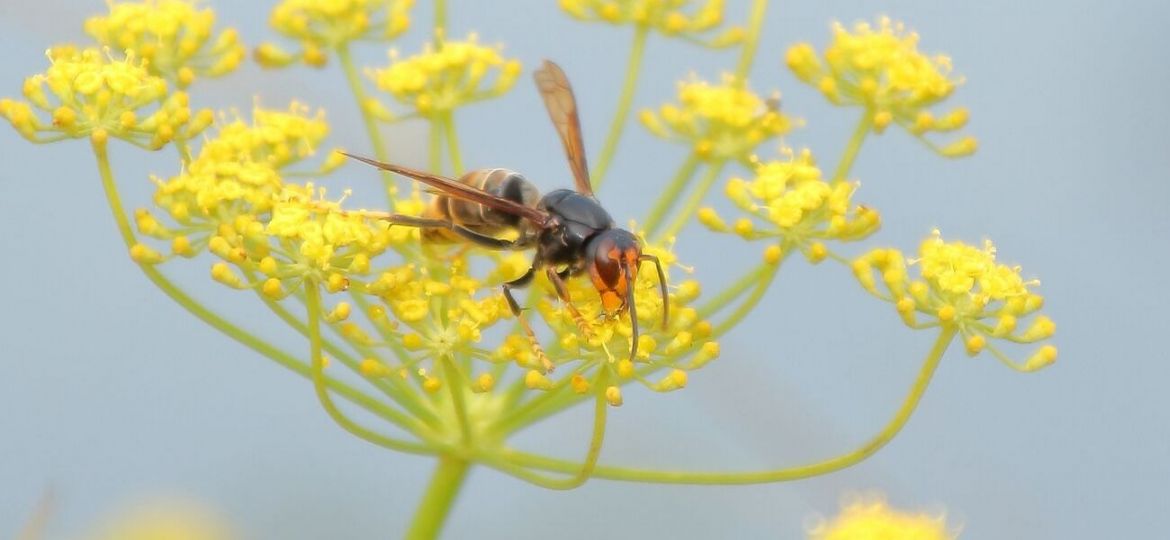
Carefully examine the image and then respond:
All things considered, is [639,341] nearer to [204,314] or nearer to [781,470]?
[781,470]

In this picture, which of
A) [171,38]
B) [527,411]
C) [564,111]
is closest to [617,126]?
[564,111]

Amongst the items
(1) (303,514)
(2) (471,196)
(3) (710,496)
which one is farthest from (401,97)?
(3) (710,496)

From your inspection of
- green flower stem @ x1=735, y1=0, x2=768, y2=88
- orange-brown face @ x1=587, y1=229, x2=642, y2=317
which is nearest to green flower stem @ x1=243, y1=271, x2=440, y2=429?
orange-brown face @ x1=587, y1=229, x2=642, y2=317

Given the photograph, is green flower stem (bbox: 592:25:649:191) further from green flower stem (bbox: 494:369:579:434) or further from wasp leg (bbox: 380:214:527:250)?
green flower stem (bbox: 494:369:579:434)

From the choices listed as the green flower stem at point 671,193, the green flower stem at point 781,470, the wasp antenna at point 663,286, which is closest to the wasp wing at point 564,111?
the green flower stem at point 671,193

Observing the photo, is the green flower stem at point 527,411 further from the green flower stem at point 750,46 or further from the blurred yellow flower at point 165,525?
the green flower stem at point 750,46

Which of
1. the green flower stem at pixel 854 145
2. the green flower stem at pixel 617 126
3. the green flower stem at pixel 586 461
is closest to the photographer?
the green flower stem at pixel 586 461
